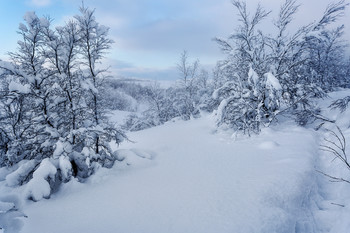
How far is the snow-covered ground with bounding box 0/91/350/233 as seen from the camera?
3.36 metres

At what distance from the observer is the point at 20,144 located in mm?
5477

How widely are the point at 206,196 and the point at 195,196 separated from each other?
9.2 inches

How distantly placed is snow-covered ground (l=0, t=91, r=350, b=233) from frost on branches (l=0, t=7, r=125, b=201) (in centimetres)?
57

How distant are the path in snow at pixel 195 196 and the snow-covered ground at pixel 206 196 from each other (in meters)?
0.02

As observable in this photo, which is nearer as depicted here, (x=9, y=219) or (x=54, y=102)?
(x=9, y=219)

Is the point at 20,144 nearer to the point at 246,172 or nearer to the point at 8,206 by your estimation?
the point at 8,206

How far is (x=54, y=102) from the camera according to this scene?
5.49 m

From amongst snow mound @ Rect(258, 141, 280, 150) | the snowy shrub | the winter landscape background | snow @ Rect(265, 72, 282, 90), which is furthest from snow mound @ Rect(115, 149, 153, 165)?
snow @ Rect(265, 72, 282, 90)

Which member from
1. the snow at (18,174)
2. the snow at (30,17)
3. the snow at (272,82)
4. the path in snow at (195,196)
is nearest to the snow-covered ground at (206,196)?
the path in snow at (195,196)

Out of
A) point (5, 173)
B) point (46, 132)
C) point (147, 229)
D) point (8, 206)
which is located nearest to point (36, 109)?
point (46, 132)

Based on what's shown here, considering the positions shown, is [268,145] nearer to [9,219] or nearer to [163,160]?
[163,160]

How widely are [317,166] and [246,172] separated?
237 cm

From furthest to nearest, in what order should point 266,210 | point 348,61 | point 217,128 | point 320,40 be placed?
point 348,61 → point 217,128 → point 320,40 → point 266,210

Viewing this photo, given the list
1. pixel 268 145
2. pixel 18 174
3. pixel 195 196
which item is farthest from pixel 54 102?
pixel 268 145
